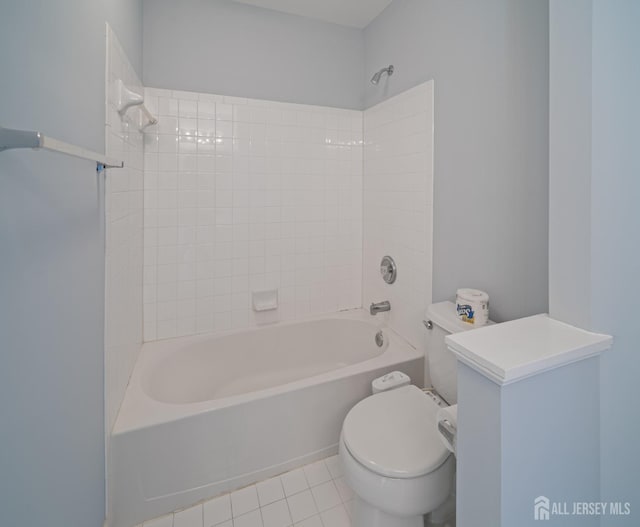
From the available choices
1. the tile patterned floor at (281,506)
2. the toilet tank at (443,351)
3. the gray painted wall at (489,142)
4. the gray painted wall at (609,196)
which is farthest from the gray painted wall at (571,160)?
the tile patterned floor at (281,506)

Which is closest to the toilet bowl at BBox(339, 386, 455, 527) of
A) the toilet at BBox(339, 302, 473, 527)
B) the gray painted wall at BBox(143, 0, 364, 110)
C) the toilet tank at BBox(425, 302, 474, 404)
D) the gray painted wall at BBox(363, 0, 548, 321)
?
the toilet at BBox(339, 302, 473, 527)

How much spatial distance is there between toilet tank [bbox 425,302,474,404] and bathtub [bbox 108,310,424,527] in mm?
289

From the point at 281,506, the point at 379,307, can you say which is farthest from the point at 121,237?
the point at 379,307

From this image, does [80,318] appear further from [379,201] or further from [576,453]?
[379,201]

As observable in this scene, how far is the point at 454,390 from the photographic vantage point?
1305 mm

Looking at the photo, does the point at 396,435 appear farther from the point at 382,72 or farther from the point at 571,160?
the point at 382,72

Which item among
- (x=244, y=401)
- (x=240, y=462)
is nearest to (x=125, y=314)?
(x=244, y=401)

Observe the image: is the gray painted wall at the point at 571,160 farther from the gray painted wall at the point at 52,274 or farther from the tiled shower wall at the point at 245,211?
the tiled shower wall at the point at 245,211

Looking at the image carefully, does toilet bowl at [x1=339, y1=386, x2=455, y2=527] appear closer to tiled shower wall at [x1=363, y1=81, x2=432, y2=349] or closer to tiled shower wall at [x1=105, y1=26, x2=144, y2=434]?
tiled shower wall at [x1=363, y1=81, x2=432, y2=349]

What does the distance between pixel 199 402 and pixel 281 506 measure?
1.99 feet

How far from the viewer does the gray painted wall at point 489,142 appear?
3.76 feet

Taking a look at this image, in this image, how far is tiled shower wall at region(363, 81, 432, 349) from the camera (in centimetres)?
169

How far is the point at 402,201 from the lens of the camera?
1.89 m

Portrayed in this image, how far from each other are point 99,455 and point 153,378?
0.55 m
